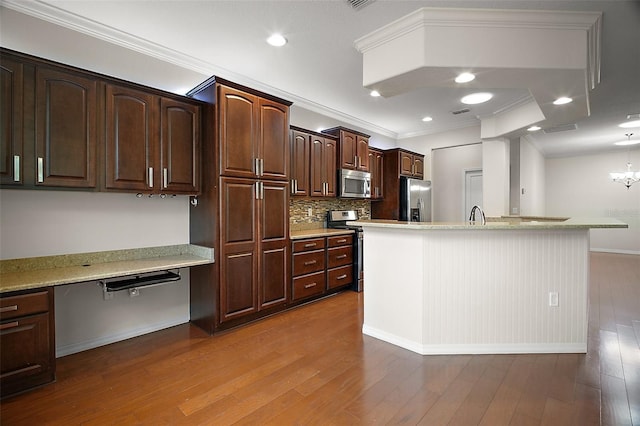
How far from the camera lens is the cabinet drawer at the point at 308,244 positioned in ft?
12.4

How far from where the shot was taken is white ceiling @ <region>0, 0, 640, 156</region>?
2.37m

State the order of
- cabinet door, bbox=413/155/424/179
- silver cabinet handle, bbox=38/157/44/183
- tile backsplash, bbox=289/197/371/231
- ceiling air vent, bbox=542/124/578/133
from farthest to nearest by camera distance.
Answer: cabinet door, bbox=413/155/424/179 < ceiling air vent, bbox=542/124/578/133 < tile backsplash, bbox=289/197/371/231 < silver cabinet handle, bbox=38/157/44/183

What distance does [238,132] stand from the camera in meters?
3.14

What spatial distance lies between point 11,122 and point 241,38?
73.4 inches

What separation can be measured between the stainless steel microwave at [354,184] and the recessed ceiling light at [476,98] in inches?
70.7

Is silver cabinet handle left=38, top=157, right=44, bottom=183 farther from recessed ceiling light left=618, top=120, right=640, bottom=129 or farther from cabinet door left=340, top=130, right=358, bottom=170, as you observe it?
recessed ceiling light left=618, top=120, right=640, bottom=129

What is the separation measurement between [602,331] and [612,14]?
2.84 meters

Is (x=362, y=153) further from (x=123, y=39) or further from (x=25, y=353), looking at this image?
(x=25, y=353)

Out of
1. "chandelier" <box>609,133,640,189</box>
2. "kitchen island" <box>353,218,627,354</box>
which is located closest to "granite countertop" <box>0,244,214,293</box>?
"kitchen island" <box>353,218,627,354</box>

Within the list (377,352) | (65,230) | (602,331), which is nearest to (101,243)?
(65,230)

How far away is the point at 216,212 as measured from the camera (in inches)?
118

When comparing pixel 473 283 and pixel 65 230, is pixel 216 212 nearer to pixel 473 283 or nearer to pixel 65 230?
pixel 65 230

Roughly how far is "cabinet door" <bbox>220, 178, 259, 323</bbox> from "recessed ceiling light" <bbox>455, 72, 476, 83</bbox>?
215cm

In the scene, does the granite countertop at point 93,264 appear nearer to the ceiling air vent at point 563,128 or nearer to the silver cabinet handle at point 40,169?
the silver cabinet handle at point 40,169
